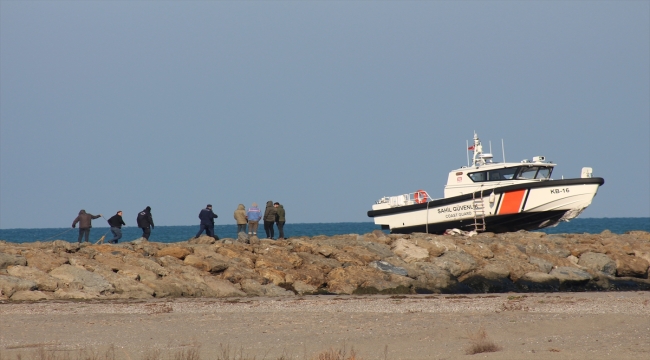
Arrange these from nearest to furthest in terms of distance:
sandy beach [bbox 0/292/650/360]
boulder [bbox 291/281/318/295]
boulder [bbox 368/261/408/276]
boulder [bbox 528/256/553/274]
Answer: sandy beach [bbox 0/292/650/360] < boulder [bbox 291/281/318/295] < boulder [bbox 368/261/408/276] < boulder [bbox 528/256/553/274]

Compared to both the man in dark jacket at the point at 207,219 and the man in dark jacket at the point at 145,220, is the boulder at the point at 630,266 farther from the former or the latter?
the man in dark jacket at the point at 145,220

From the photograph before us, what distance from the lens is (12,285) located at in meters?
16.1

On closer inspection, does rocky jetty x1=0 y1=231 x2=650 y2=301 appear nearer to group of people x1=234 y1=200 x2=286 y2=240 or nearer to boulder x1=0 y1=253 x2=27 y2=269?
boulder x1=0 y1=253 x2=27 y2=269

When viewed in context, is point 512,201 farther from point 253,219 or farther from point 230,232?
point 230,232

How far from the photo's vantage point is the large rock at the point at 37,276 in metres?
16.5

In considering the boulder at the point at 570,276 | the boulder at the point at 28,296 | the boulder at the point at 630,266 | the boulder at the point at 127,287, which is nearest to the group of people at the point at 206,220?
the boulder at the point at 127,287

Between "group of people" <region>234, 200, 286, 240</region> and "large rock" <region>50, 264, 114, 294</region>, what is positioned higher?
"group of people" <region>234, 200, 286, 240</region>

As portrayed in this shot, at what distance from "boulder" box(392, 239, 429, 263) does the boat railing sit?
32.5 feet

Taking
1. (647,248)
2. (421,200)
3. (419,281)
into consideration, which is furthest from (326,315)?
(421,200)

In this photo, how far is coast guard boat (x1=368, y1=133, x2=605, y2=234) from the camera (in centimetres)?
3012

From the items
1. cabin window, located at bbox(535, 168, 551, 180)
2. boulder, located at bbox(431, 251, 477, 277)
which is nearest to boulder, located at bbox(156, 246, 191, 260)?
boulder, located at bbox(431, 251, 477, 277)

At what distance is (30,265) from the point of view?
57.1 feet

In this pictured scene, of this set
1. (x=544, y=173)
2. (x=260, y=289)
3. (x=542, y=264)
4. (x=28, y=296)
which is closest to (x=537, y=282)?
(x=542, y=264)

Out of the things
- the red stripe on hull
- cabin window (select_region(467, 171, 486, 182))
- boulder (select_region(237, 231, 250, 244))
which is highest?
cabin window (select_region(467, 171, 486, 182))
